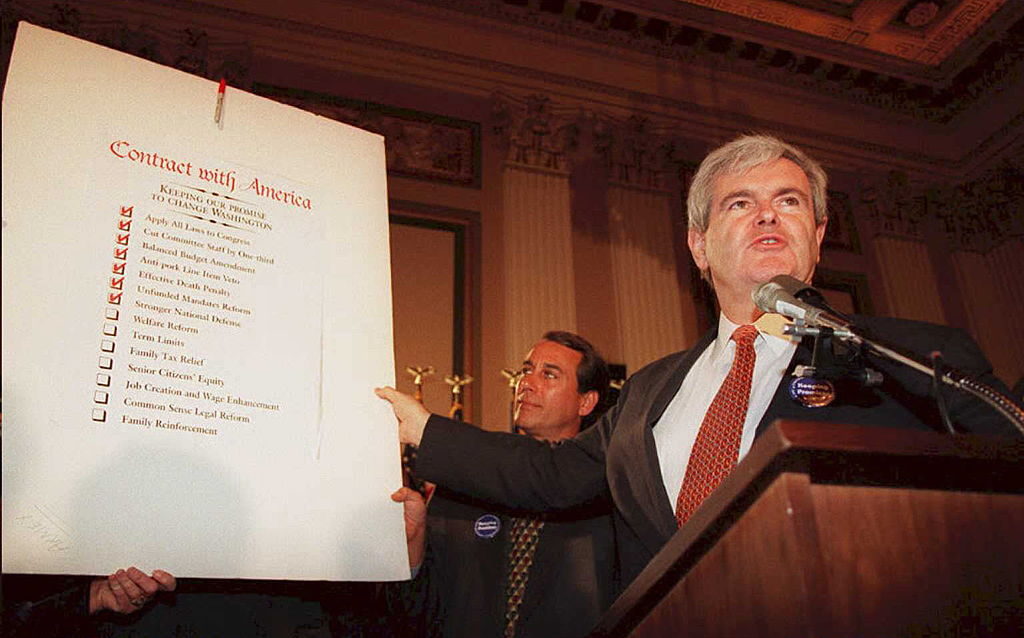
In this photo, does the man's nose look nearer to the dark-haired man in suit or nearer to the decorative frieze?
the dark-haired man in suit

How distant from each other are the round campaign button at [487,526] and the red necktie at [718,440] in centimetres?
96

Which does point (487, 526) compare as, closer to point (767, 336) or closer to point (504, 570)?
point (504, 570)

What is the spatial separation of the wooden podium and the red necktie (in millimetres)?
588

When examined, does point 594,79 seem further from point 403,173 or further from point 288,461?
point 288,461

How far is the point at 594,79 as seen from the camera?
6.54m

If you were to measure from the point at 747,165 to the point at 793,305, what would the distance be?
0.73m

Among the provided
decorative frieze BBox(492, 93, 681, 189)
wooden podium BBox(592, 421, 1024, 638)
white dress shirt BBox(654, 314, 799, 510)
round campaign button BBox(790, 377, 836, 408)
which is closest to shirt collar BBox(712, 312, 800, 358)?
white dress shirt BBox(654, 314, 799, 510)

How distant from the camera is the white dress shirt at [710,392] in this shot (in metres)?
1.55

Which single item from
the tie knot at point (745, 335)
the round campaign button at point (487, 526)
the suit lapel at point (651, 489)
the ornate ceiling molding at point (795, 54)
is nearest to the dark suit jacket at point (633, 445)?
the suit lapel at point (651, 489)

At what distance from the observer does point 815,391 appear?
1286 mm

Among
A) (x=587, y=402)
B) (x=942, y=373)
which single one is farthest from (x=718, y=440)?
(x=587, y=402)

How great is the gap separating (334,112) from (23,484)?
479 centimetres

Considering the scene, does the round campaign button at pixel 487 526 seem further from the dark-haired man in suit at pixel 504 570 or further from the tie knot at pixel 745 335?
the tie knot at pixel 745 335

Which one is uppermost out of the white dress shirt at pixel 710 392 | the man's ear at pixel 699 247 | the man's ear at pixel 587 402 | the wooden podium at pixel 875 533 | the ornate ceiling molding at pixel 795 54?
the ornate ceiling molding at pixel 795 54
